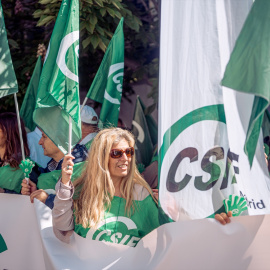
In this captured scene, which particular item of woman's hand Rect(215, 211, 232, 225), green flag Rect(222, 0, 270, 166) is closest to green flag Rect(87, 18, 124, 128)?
woman's hand Rect(215, 211, 232, 225)

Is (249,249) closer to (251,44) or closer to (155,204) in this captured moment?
(155,204)

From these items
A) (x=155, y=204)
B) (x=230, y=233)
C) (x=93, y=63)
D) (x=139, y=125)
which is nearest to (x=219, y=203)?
(x=230, y=233)

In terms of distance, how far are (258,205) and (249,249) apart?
28 cm

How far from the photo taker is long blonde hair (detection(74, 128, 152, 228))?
426cm

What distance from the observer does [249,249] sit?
3.98 m

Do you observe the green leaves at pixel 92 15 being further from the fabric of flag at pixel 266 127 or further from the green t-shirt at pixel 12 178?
the green t-shirt at pixel 12 178

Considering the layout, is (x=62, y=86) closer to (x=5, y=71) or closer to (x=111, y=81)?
(x=5, y=71)

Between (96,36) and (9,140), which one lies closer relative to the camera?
(9,140)

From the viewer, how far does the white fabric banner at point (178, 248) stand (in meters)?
3.97

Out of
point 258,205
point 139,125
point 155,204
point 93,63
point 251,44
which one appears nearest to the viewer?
point 251,44

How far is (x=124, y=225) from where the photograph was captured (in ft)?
13.9

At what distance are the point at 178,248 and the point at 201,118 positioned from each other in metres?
0.77

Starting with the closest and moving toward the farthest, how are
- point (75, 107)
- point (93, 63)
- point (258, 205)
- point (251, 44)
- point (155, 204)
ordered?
point (251, 44) → point (258, 205) → point (155, 204) → point (75, 107) → point (93, 63)

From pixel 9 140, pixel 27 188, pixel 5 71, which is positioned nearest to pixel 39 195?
pixel 27 188
